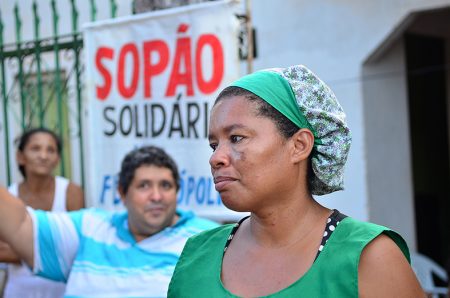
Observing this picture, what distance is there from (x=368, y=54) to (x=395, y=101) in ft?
2.02

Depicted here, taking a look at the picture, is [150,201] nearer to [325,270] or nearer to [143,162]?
[143,162]

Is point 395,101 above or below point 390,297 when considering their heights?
above

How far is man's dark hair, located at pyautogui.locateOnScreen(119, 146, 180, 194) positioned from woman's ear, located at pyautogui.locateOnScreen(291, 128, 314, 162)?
1672mm

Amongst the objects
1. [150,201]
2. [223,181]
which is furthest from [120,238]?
[223,181]

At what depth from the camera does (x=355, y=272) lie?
184 centimetres

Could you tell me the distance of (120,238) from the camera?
11.4 ft

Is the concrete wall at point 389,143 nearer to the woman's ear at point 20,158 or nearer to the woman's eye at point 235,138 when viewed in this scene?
the woman's ear at point 20,158

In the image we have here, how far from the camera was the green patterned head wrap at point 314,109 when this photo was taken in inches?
77.5

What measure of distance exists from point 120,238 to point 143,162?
0.37 metres

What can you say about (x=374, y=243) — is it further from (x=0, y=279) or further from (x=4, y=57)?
(x=4, y=57)

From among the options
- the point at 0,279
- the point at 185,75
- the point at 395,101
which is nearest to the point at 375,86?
the point at 395,101

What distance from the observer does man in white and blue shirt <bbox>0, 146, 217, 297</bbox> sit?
3.34m

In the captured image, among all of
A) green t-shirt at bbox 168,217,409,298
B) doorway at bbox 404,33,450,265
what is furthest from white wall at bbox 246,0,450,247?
green t-shirt at bbox 168,217,409,298

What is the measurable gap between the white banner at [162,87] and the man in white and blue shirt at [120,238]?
Answer: 55cm
